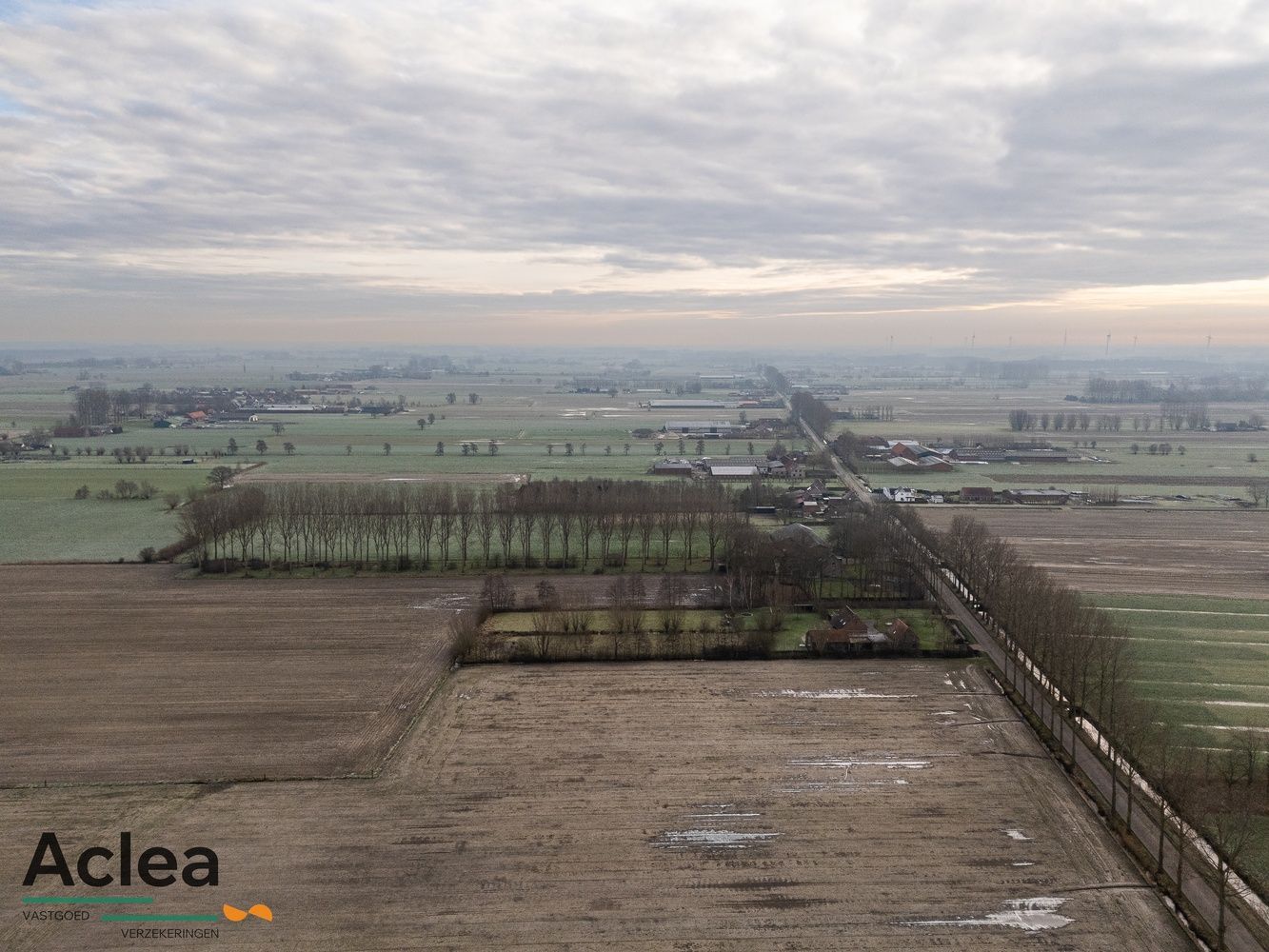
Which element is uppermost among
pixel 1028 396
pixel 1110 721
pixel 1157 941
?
pixel 1028 396

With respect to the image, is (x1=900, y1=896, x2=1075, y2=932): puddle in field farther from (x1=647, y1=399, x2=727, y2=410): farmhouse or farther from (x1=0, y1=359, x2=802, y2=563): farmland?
(x1=647, y1=399, x2=727, y2=410): farmhouse

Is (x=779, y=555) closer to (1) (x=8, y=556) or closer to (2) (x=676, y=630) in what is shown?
(2) (x=676, y=630)

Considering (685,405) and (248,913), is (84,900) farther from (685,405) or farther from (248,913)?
(685,405)

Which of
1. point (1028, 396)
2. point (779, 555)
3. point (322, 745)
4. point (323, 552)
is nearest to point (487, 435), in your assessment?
point (323, 552)

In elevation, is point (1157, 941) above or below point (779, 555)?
below

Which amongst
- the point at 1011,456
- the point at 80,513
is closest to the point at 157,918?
the point at 80,513

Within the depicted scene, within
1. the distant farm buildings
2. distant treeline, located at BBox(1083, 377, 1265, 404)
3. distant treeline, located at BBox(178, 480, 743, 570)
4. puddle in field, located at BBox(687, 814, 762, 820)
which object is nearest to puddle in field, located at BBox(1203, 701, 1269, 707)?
the distant farm buildings

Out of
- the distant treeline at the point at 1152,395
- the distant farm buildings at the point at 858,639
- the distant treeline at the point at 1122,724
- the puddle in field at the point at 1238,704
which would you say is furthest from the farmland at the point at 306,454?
the distant treeline at the point at 1152,395
